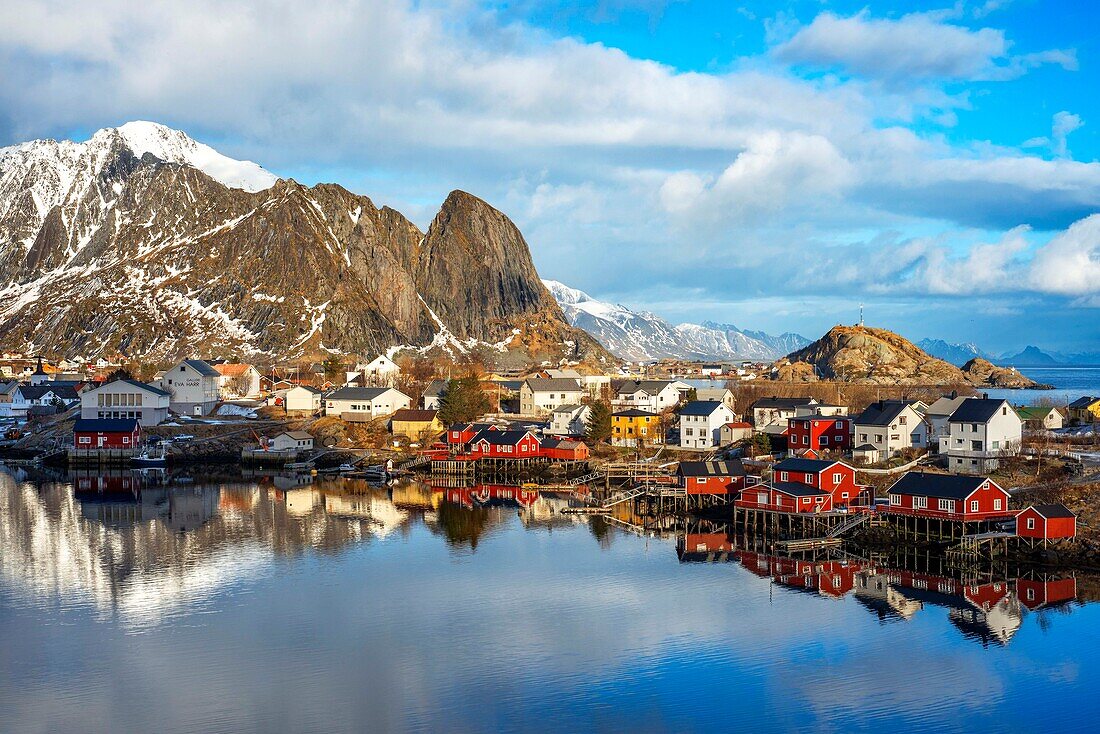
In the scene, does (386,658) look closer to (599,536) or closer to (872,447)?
(599,536)

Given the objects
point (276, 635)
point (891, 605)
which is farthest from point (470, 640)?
point (891, 605)

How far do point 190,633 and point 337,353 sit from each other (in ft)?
395

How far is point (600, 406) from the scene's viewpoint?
67.9 m

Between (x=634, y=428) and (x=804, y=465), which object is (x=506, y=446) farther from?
(x=804, y=465)

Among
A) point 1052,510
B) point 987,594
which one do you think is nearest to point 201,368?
point 1052,510

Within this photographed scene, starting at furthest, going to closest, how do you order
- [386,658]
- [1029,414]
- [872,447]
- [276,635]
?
[1029,414] < [872,447] < [276,635] < [386,658]

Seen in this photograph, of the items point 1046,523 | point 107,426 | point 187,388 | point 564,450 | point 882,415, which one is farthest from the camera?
point 187,388

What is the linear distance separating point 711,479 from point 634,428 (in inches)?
745

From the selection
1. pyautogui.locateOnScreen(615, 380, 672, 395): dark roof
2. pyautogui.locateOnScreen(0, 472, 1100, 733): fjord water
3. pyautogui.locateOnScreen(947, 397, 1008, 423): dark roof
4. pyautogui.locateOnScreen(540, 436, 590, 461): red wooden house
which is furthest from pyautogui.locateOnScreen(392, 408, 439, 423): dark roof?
pyautogui.locateOnScreen(947, 397, 1008, 423): dark roof

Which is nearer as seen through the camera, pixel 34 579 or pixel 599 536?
pixel 34 579

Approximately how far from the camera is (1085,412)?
2741 inches

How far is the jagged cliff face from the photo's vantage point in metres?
138

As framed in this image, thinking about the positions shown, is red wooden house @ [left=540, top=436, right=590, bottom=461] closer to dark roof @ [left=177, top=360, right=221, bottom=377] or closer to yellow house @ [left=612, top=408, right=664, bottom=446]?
yellow house @ [left=612, top=408, right=664, bottom=446]

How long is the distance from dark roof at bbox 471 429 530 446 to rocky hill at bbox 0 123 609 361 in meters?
83.2
